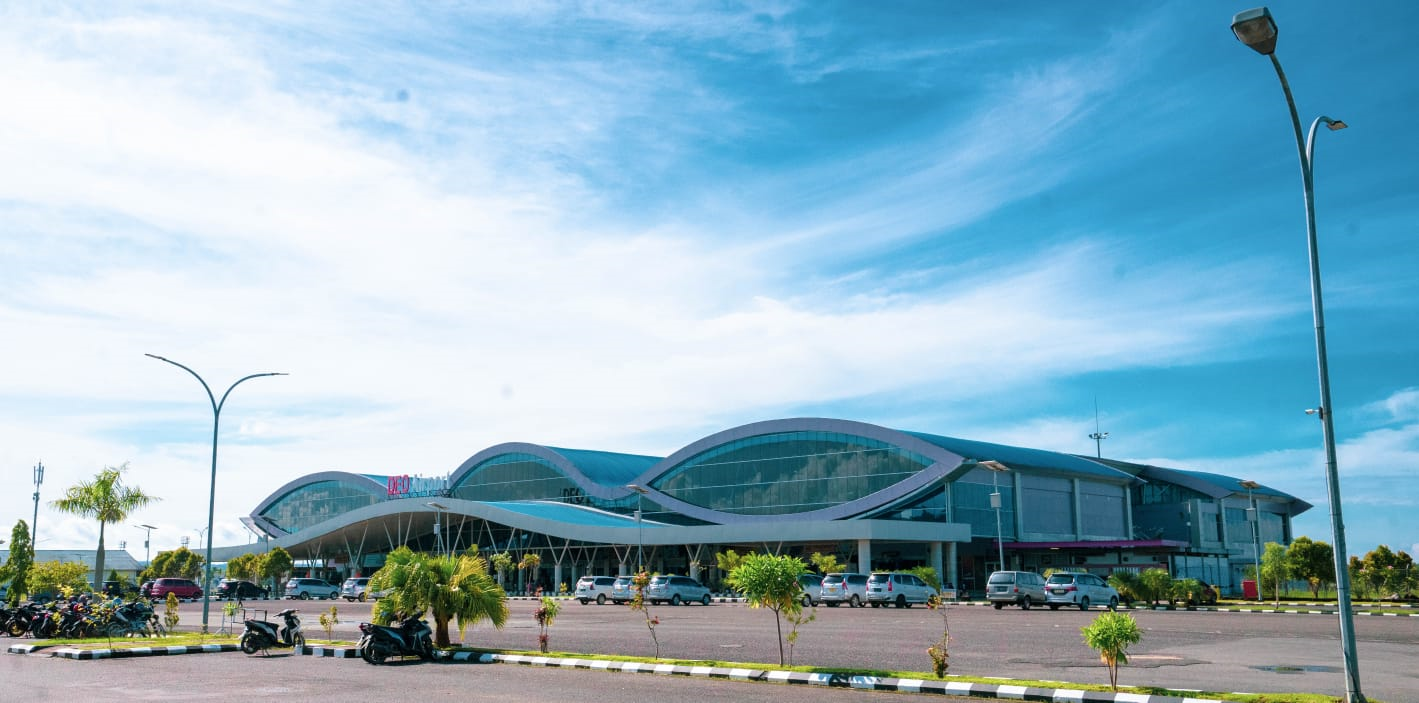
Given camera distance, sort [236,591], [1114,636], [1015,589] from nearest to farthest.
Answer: [1114,636]
[1015,589]
[236,591]

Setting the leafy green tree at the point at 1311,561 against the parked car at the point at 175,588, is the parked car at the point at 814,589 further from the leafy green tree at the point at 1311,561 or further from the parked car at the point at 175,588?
the parked car at the point at 175,588

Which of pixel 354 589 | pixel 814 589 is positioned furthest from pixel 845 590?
pixel 354 589

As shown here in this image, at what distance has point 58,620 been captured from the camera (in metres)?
30.1

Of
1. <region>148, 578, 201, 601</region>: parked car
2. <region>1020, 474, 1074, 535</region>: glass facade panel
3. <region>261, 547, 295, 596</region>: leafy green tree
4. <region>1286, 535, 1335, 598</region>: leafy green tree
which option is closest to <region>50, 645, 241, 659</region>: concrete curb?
<region>148, 578, 201, 601</region>: parked car

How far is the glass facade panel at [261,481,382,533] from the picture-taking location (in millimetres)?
112125

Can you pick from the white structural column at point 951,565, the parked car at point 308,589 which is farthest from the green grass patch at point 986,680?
the parked car at point 308,589

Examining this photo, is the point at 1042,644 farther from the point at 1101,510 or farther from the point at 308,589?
the point at 1101,510

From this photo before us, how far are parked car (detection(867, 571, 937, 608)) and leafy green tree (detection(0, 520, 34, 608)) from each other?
36506 mm

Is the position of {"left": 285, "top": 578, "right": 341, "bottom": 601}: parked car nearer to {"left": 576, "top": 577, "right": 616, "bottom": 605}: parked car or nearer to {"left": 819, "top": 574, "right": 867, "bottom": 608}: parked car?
{"left": 576, "top": 577, "right": 616, "bottom": 605}: parked car

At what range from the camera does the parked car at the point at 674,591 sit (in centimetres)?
5903

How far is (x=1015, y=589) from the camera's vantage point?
Result: 49656mm

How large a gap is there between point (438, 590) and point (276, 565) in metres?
78.1

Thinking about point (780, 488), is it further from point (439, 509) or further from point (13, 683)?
point (13, 683)

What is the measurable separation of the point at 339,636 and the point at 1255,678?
79.1ft
